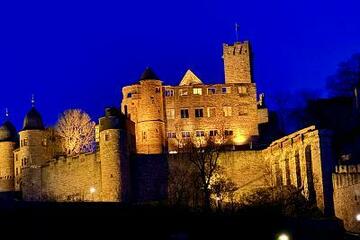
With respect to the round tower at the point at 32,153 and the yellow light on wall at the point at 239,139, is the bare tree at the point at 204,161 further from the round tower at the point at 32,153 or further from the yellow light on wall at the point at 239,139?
the round tower at the point at 32,153

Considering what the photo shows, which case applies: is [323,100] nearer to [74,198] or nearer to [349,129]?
[349,129]

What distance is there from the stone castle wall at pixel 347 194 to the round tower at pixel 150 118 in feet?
91.7

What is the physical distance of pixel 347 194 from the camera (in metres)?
62.7

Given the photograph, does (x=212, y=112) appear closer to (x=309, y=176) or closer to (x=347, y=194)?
(x=309, y=176)

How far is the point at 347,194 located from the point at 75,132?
42.5 metres

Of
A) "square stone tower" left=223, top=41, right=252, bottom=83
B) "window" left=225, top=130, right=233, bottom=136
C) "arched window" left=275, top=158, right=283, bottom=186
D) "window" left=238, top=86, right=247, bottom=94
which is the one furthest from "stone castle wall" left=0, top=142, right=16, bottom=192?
"arched window" left=275, top=158, right=283, bottom=186

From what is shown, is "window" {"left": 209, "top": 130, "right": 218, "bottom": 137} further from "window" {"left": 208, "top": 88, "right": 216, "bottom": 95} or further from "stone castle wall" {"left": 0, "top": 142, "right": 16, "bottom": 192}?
"stone castle wall" {"left": 0, "top": 142, "right": 16, "bottom": 192}

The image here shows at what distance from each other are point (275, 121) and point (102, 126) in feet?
86.5

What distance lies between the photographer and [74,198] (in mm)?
82250

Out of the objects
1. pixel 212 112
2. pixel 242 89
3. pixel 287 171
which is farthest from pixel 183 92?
pixel 287 171

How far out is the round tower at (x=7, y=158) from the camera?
93.8 meters

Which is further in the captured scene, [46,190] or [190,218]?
[46,190]

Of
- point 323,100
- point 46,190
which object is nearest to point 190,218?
point 46,190

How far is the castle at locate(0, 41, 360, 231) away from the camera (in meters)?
69.5
